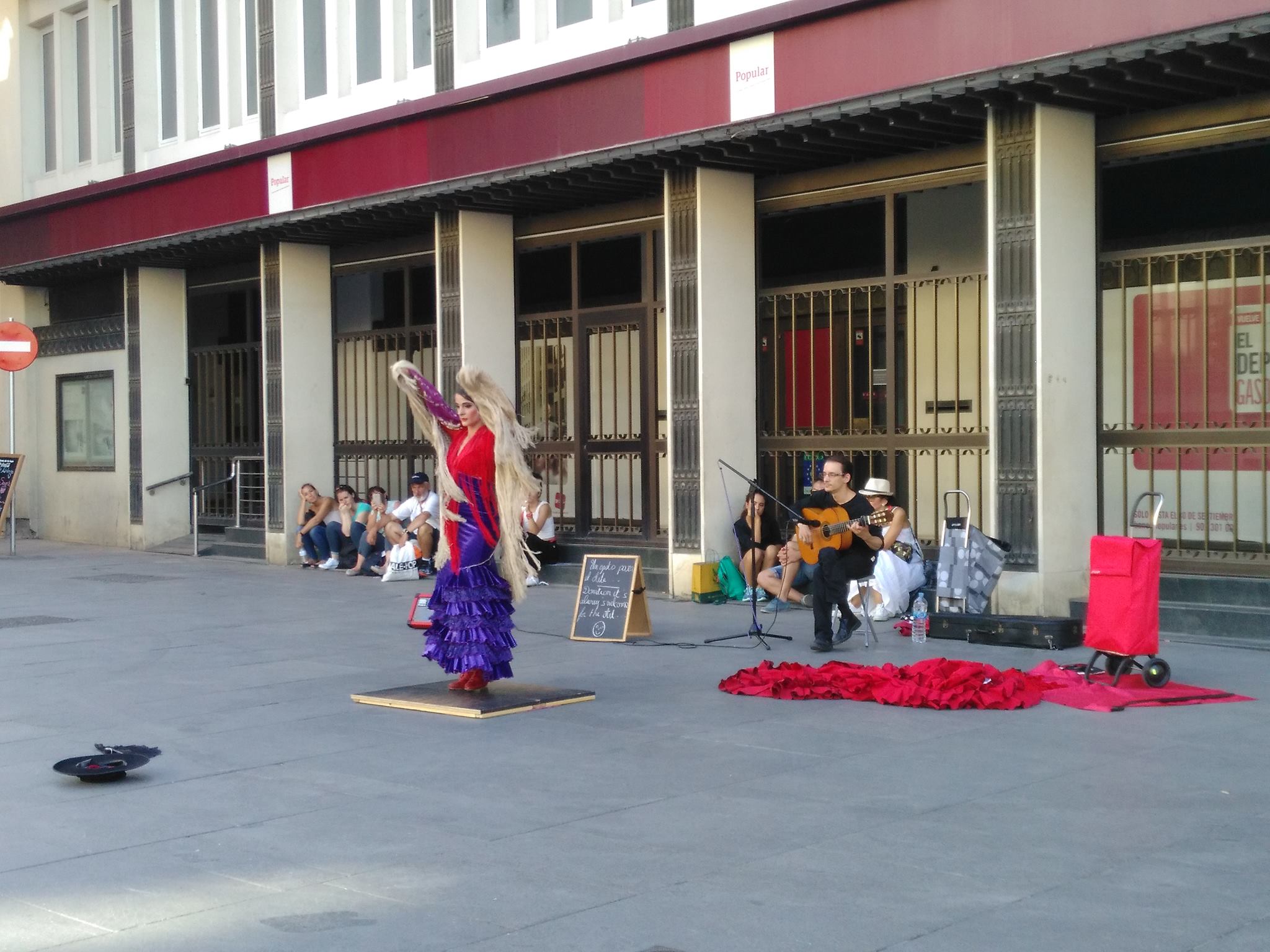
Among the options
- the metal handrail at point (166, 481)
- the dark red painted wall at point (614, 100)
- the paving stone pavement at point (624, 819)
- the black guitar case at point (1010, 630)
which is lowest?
the paving stone pavement at point (624, 819)

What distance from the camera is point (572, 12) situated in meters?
15.6

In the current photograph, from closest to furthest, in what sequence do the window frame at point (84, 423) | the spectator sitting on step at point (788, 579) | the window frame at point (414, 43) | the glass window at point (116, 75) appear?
1. the spectator sitting on step at point (788, 579)
2. the window frame at point (414, 43)
3. the glass window at point (116, 75)
4. the window frame at point (84, 423)

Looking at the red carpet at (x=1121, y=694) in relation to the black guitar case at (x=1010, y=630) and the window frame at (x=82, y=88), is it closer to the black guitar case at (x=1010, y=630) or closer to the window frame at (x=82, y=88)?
the black guitar case at (x=1010, y=630)

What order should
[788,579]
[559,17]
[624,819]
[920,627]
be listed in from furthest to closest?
[559,17], [788,579], [920,627], [624,819]

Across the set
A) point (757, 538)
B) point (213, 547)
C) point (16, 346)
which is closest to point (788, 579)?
point (757, 538)

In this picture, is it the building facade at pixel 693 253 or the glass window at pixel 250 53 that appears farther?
the glass window at pixel 250 53

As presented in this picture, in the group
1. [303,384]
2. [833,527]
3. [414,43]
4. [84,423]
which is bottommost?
[833,527]

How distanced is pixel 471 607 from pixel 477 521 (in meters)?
0.49

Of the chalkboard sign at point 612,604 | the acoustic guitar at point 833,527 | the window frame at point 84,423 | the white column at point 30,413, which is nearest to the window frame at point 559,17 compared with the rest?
Answer: the chalkboard sign at point 612,604

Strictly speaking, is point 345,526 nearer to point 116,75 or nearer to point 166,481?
point 166,481

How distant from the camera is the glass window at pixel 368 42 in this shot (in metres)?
18.0

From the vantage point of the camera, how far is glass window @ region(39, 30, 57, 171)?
2352 centimetres

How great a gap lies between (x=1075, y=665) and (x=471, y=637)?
382 centimetres

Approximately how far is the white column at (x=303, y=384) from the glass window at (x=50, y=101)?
269 inches
